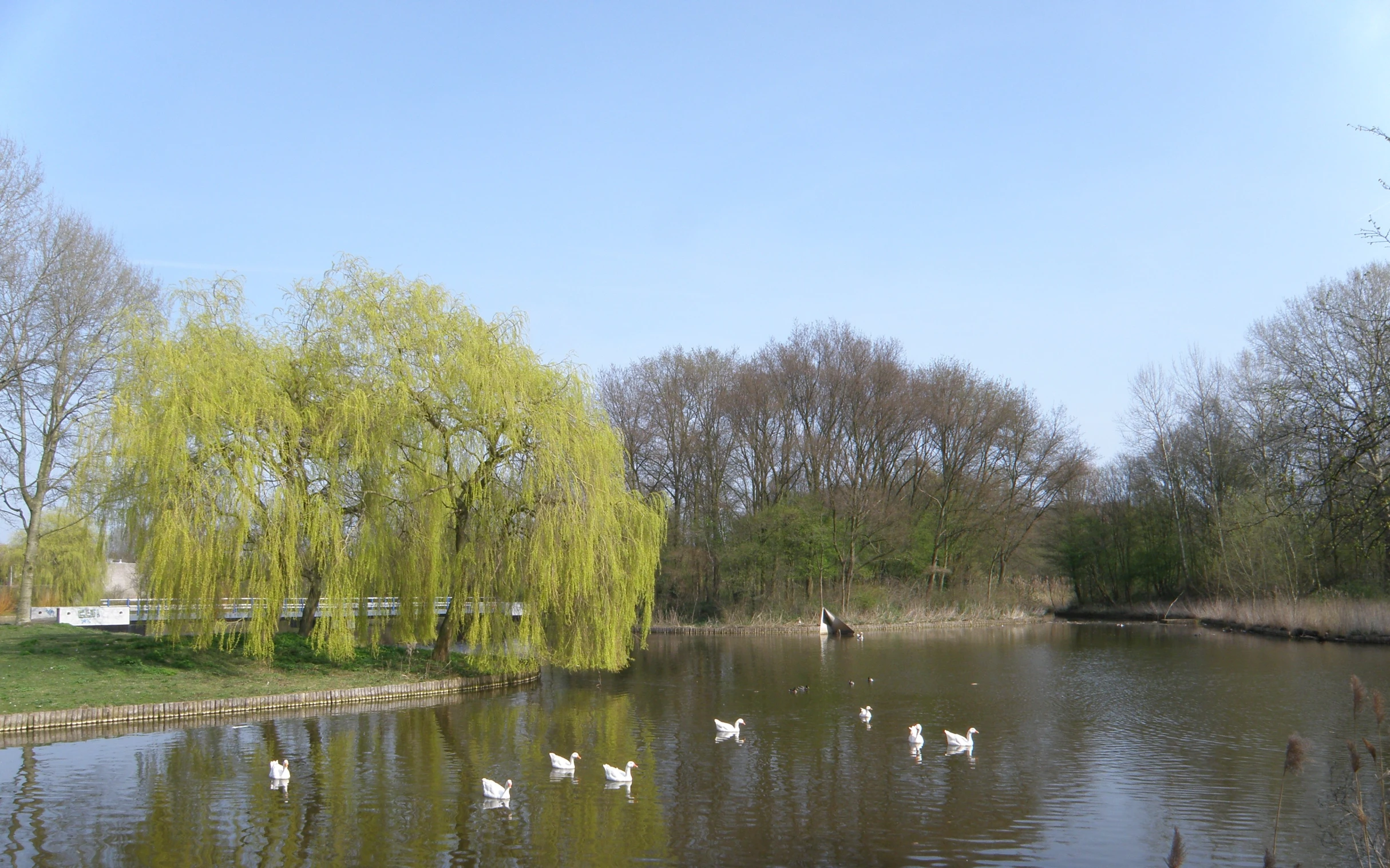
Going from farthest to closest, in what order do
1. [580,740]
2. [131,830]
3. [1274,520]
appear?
1. [1274,520]
2. [580,740]
3. [131,830]

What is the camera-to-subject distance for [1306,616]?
32.1m

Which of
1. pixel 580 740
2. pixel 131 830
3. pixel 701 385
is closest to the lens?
pixel 131 830

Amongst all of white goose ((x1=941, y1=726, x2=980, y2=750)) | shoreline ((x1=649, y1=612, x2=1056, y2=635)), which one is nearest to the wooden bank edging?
white goose ((x1=941, y1=726, x2=980, y2=750))

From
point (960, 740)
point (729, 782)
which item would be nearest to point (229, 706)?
point (729, 782)

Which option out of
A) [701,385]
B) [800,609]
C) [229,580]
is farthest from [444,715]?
[701,385]

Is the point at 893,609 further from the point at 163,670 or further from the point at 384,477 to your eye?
the point at 163,670

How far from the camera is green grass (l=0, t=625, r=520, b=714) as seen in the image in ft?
59.0

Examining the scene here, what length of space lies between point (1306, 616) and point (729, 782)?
2747 centimetres

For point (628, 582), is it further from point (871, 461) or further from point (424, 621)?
point (871, 461)

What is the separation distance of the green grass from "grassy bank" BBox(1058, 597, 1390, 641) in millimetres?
25372

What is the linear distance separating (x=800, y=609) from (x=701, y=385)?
11.9 m

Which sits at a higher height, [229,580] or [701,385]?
[701,385]

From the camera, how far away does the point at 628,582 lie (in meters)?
22.1

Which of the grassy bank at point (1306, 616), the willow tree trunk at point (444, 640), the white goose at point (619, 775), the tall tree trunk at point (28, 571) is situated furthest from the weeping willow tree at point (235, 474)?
the grassy bank at point (1306, 616)
